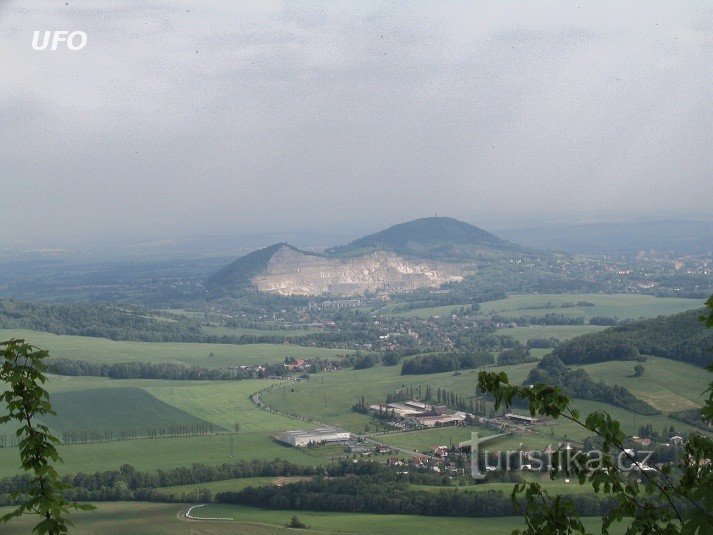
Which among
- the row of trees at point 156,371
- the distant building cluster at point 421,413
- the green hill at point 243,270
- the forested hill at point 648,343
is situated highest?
the green hill at point 243,270

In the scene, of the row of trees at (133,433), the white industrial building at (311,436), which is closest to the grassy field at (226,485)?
the white industrial building at (311,436)

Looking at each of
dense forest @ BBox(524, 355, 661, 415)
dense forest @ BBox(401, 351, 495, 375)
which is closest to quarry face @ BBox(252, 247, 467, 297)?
dense forest @ BBox(401, 351, 495, 375)

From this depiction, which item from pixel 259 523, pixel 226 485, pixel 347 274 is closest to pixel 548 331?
pixel 226 485

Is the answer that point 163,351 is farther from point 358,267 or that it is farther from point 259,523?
point 358,267

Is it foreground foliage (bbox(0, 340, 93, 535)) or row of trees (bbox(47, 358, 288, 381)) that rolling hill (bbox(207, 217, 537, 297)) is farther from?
foreground foliage (bbox(0, 340, 93, 535))

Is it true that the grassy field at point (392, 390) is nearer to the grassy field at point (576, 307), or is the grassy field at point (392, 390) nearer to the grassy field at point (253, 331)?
the grassy field at point (253, 331)

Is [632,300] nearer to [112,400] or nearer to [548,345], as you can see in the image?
[548,345]

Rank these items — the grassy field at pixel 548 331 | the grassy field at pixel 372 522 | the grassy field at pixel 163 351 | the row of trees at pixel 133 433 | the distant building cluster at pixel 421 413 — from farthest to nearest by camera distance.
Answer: the grassy field at pixel 548 331
the grassy field at pixel 163 351
the distant building cluster at pixel 421 413
the row of trees at pixel 133 433
the grassy field at pixel 372 522
